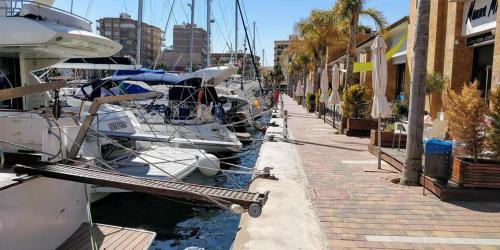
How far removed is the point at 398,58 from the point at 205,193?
21.4 metres

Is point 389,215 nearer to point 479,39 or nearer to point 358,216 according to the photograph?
point 358,216

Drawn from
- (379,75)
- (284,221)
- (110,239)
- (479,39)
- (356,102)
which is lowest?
(110,239)

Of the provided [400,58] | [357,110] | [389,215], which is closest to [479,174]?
[389,215]

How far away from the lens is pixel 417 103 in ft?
28.3

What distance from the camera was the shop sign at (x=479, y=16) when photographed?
1380 centimetres

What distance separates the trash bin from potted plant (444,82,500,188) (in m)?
0.13

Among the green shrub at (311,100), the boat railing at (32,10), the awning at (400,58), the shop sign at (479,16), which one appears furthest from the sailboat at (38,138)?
the green shrub at (311,100)

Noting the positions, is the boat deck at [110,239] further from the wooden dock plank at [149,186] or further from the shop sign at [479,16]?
the shop sign at [479,16]

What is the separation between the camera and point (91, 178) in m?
4.77

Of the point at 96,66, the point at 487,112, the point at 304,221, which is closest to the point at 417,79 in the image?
the point at 487,112

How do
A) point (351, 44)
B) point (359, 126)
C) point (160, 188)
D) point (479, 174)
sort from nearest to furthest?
point (160, 188)
point (479, 174)
point (359, 126)
point (351, 44)

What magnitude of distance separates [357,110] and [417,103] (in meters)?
9.71

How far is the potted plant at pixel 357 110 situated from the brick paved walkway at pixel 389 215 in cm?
771

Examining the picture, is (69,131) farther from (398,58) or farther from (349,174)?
(398,58)
